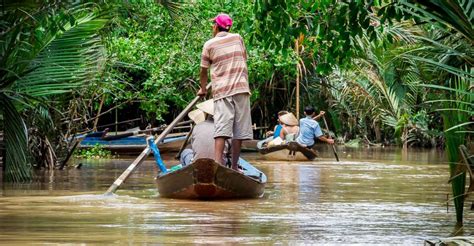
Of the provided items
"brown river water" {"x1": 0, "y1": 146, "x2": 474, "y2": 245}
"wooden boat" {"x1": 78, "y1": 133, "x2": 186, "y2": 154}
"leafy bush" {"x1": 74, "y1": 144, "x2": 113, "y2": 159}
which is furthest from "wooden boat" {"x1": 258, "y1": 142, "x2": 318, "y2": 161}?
"brown river water" {"x1": 0, "y1": 146, "x2": 474, "y2": 245}

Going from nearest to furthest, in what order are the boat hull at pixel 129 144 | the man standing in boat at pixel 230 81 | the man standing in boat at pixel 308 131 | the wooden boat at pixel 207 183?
the wooden boat at pixel 207 183 → the man standing in boat at pixel 230 81 → the man standing in boat at pixel 308 131 → the boat hull at pixel 129 144

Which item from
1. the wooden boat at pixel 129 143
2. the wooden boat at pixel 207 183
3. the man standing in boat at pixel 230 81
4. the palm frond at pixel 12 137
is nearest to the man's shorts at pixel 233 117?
the man standing in boat at pixel 230 81

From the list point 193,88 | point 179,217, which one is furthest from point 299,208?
point 193,88

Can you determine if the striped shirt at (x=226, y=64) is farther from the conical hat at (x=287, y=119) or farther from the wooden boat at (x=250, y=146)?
Answer: the wooden boat at (x=250, y=146)

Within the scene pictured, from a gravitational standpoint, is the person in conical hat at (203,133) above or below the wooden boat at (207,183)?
above

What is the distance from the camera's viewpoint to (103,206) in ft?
32.0

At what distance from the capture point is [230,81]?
425 inches

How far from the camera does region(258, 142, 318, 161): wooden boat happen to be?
21125 millimetres

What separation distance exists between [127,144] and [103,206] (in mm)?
12780

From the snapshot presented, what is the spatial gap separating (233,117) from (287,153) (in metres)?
10.9

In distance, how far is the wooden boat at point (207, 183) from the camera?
10.2 metres

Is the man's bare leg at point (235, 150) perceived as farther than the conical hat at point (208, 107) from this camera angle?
No

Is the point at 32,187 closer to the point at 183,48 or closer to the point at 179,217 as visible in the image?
the point at 179,217

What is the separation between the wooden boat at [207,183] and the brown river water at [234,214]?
159 mm
